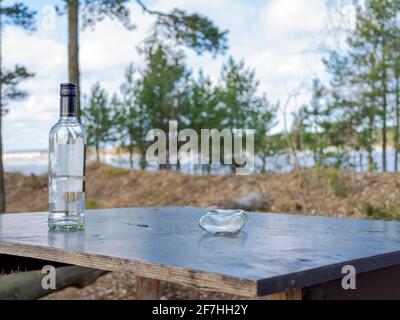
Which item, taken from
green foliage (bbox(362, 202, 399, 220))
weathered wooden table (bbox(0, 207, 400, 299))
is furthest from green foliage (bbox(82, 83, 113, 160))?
weathered wooden table (bbox(0, 207, 400, 299))

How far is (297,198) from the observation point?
6.25 metres

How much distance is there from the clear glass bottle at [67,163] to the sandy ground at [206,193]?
2586 millimetres

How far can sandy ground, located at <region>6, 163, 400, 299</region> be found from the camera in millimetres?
4445

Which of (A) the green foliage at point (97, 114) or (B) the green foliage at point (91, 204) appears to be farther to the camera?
(A) the green foliage at point (97, 114)

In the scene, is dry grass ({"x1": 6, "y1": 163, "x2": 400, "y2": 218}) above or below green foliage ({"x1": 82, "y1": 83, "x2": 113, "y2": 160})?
below

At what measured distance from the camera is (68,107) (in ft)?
4.54

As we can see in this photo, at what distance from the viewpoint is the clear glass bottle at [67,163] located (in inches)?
54.9

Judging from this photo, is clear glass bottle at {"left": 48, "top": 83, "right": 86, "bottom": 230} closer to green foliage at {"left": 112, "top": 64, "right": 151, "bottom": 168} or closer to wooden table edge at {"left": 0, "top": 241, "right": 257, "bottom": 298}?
wooden table edge at {"left": 0, "top": 241, "right": 257, "bottom": 298}

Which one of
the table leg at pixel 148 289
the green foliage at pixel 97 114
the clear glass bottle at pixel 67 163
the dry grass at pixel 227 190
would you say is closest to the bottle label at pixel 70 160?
the clear glass bottle at pixel 67 163

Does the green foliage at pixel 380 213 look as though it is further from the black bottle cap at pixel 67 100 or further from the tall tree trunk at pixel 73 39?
the black bottle cap at pixel 67 100

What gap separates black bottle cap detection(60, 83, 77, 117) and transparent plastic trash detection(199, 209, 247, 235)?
1.31 ft

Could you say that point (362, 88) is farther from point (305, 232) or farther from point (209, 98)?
point (305, 232)
